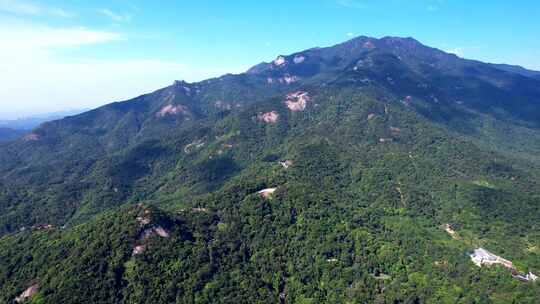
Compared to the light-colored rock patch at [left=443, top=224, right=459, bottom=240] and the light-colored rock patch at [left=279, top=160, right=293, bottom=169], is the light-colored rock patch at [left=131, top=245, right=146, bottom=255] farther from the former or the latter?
the light-colored rock patch at [left=443, top=224, right=459, bottom=240]

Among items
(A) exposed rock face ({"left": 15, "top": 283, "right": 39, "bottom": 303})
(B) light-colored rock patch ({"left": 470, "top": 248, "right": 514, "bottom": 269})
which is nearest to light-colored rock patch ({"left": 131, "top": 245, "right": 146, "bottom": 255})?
(A) exposed rock face ({"left": 15, "top": 283, "right": 39, "bottom": 303})

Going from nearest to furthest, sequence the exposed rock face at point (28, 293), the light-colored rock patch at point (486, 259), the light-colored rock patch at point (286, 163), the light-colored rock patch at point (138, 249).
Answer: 1. the exposed rock face at point (28, 293)
2. the light-colored rock patch at point (138, 249)
3. the light-colored rock patch at point (486, 259)
4. the light-colored rock patch at point (286, 163)

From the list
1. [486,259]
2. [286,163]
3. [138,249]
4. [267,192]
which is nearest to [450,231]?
[486,259]

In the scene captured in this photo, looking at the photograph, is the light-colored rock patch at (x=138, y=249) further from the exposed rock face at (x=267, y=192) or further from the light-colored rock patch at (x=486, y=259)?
the light-colored rock patch at (x=486, y=259)

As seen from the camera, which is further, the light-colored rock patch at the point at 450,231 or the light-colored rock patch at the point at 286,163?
the light-colored rock patch at the point at 286,163

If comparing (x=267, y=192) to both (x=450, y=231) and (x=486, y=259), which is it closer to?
(x=450, y=231)

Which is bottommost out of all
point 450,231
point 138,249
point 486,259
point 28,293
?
point 450,231

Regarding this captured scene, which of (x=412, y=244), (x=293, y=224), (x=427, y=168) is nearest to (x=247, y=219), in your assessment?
(x=293, y=224)

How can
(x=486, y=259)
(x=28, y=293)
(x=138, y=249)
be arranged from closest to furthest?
(x=28, y=293), (x=138, y=249), (x=486, y=259)

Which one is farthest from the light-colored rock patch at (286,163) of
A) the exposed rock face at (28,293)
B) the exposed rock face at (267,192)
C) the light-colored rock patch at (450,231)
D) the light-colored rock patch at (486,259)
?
the exposed rock face at (28,293)

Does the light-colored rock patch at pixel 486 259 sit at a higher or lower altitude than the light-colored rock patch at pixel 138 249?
lower
